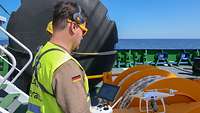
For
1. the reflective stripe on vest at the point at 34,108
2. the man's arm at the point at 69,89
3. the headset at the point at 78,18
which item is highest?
the headset at the point at 78,18

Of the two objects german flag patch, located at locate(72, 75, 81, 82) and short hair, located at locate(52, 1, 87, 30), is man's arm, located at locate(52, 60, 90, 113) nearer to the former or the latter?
german flag patch, located at locate(72, 75, 81, 82)

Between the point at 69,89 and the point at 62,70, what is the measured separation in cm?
11

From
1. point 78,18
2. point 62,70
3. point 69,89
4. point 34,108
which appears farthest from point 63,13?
point 34,108

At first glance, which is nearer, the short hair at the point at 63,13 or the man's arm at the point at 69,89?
the man's arm at the point at 69,89

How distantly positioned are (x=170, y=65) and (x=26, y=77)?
11.9 m

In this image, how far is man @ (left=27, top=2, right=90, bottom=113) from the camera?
1968 mm

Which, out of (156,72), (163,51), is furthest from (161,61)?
(156,72)

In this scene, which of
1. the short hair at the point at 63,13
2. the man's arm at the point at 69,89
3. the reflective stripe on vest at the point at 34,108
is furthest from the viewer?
A: the reflective stripe on vest at the point at 34,108

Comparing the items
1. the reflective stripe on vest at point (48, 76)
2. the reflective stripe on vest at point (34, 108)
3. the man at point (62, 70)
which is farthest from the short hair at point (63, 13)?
the reflective stripe on vest at point (34, 108)

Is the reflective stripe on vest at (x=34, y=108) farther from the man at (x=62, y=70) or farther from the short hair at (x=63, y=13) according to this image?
the short hair at (x=63, y=13)

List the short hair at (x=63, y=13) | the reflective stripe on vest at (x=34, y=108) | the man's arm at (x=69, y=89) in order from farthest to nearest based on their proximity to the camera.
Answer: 1. the reflective stripe on vest at (x=34, y=108)
2. the short hair at (x=63, y=13)
3. the man's arm at (x=69, y=89)

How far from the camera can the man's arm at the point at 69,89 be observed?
6.42ft

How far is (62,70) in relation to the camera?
1990 mm

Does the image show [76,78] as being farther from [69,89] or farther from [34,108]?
[34,108]
